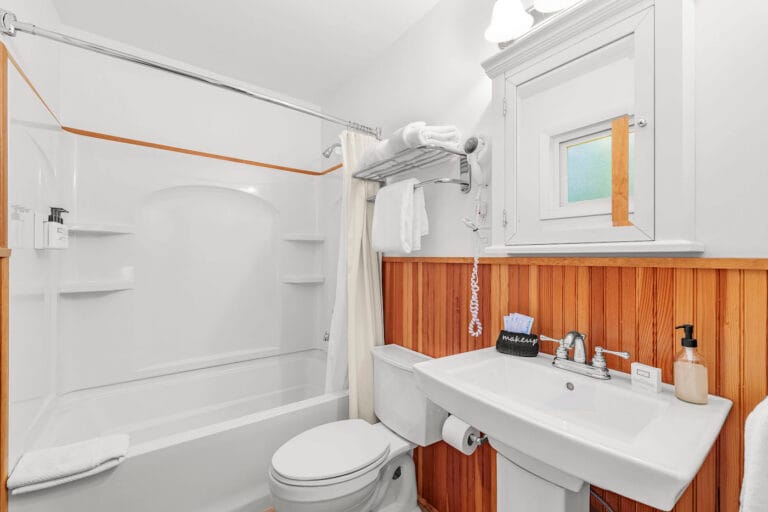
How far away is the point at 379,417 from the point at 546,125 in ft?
4.87

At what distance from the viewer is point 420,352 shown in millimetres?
1688

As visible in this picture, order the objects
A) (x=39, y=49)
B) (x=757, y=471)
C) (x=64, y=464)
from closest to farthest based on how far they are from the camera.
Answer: (x=757, y=471) → (x=64, y=464) → (x=39, y=49)

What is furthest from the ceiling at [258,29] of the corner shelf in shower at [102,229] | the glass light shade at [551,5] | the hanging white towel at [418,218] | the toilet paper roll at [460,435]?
the toilet paper roll at [460,435]

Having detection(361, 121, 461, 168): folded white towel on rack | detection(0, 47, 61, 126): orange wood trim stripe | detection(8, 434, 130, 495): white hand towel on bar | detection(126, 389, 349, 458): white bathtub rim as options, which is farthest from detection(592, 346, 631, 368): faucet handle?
detection(0, 47, 61, 126): orange wood trim stripe

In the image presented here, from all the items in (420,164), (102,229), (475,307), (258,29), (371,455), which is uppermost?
(258,29)

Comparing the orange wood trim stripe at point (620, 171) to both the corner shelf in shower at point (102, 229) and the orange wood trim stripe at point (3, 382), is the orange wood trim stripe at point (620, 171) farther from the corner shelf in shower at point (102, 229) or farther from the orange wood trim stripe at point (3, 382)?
the corner shelf in shower at point (102, 229)

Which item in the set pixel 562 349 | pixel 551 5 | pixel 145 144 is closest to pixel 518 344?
pixel 562 349

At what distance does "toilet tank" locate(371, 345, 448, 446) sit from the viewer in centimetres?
140

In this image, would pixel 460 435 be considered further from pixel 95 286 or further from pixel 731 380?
pixel 95 286

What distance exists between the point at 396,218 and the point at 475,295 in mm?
506

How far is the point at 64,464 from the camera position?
1.13m

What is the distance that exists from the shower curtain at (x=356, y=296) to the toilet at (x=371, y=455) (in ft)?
0.30

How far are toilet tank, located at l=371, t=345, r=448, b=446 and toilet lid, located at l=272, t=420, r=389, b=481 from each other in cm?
12

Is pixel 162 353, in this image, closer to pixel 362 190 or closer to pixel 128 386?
pixel 128 386
